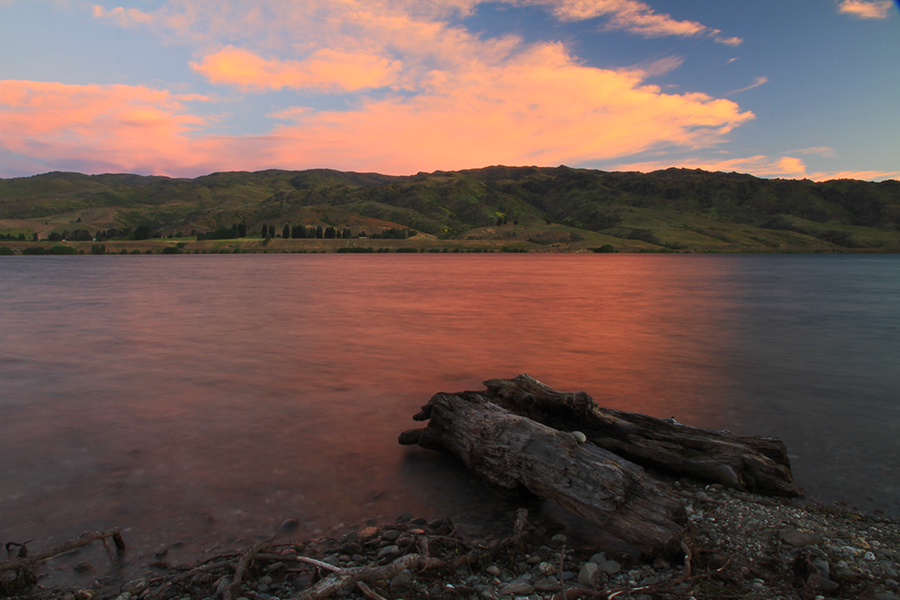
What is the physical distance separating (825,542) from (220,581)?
5.79m

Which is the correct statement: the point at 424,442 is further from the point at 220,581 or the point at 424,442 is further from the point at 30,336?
the point at 30,336

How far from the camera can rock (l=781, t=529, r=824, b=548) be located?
4.78 metres

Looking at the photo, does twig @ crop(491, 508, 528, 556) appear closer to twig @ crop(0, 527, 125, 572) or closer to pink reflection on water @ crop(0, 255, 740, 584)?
pink reflection on water @ crop(0, 255, 740, 584)

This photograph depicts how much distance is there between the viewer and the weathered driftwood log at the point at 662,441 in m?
6.32

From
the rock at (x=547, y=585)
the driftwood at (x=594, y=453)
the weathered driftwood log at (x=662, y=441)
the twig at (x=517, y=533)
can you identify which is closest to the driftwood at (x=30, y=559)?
the twig at (x=517, y=533)

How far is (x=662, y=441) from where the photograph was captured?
701 cm

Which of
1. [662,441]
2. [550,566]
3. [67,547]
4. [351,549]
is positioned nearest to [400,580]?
[351,549]

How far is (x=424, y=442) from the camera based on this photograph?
25.2 feet

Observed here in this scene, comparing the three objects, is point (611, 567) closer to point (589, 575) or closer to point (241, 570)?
point (589, 575)

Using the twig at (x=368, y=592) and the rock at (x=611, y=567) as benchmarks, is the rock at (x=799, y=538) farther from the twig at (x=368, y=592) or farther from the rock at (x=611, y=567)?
the twig at (x=368, y=592)

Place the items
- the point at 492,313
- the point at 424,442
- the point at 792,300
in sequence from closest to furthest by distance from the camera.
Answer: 1. the point at 424,442
2. the point at 492,313
3. the point at 792,300

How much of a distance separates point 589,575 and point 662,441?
321 centimetres

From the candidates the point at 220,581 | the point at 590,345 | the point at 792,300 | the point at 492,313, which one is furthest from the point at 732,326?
the point at 220,581

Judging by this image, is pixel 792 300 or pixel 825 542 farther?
pixel 792 300
